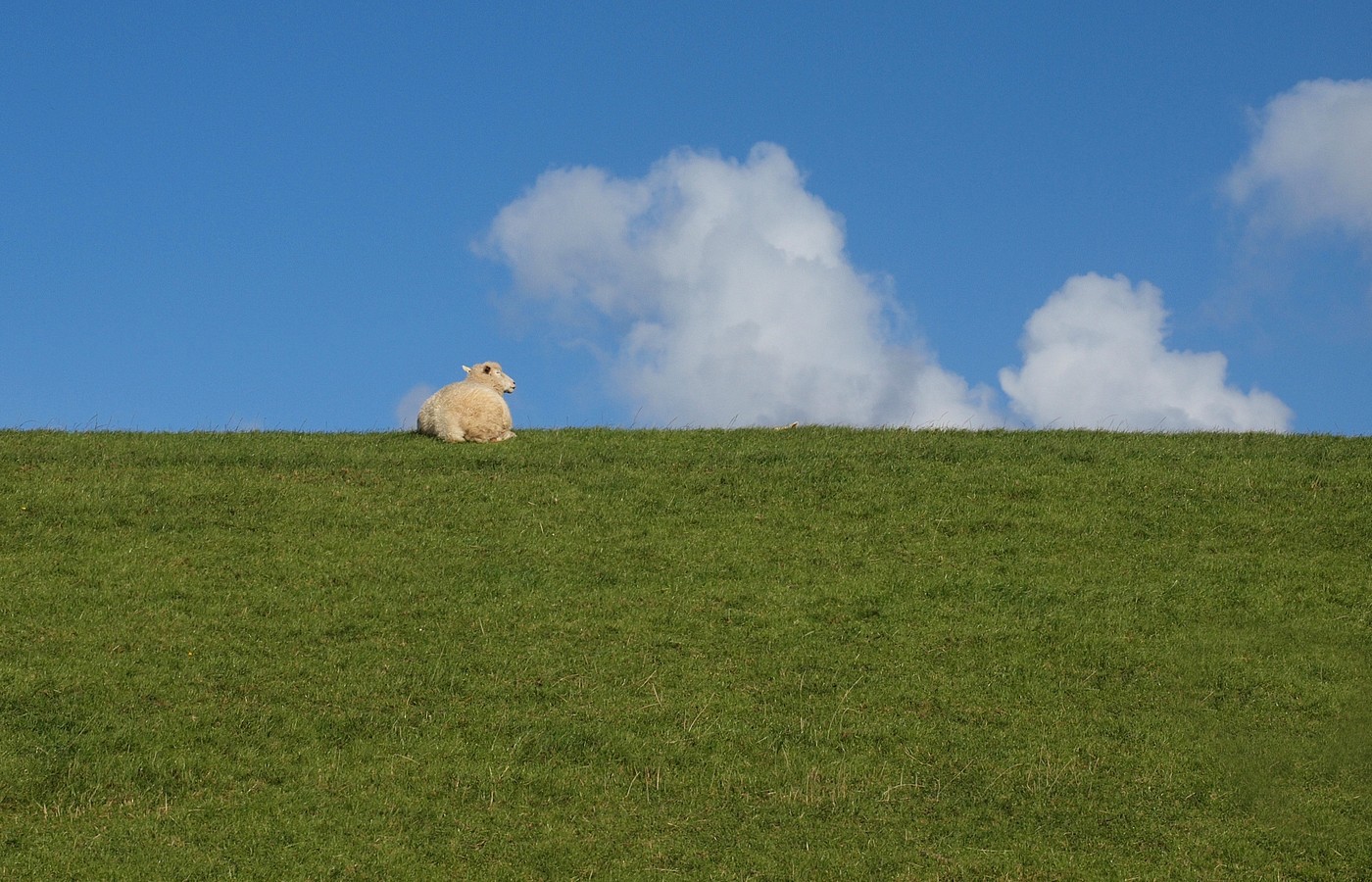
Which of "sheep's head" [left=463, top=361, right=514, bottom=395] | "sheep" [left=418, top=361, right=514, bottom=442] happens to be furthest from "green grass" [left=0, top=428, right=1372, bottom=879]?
"sheep's head" [left=463, top=361, right=514, bottom=395]

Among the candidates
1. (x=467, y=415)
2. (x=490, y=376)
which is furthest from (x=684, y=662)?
(x=490, y=376)

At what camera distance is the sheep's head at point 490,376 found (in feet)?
96.8

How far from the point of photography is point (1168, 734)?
52.7ft

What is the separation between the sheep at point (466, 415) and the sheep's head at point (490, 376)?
0.33m

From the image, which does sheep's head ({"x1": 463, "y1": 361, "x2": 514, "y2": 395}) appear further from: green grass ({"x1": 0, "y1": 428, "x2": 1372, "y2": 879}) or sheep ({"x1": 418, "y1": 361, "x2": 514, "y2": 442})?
green grass ({"x1": 0, "y1": 428, "x2": 1372, "y2": 879})

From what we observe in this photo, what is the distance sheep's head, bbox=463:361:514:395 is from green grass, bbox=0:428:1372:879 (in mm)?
3364

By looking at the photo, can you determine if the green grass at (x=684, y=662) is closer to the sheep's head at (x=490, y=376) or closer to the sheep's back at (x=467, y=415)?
the sheep's back at (x=467, y=415)

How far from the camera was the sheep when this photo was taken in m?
27.8

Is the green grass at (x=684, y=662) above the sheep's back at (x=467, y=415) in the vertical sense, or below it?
below

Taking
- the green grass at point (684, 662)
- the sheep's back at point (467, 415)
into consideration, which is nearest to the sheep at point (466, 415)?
the sheep's back at point (467, 415)

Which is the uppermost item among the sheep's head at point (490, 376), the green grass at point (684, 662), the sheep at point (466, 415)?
the sheep's head at point (490, 376)

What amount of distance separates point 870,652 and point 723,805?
4.45m

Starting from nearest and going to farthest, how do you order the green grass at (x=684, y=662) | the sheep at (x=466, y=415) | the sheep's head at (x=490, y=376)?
the green grass at (x=684, y=662)
the sheep at (x=466, y=415)
the sheep's head at (x=490, y=376)

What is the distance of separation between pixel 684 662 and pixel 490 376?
1363 centimetres
